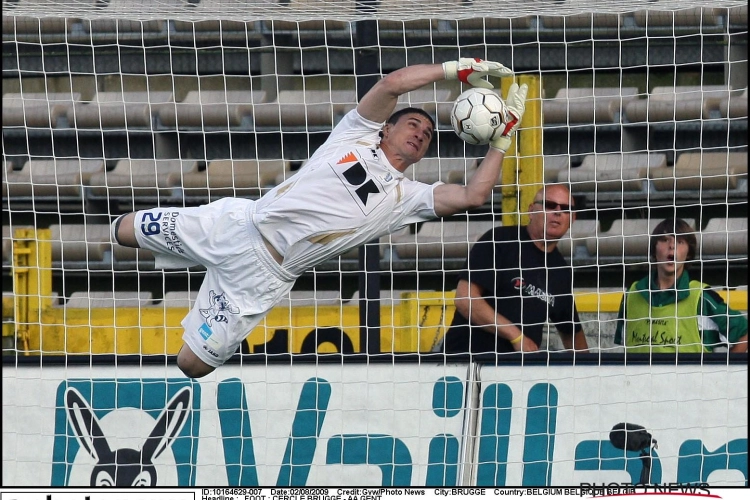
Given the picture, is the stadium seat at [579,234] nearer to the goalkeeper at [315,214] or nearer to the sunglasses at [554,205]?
the sunglasses at [554,205]

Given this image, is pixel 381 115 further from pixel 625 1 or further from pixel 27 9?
pixel 27 9

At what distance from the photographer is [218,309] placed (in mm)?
5020

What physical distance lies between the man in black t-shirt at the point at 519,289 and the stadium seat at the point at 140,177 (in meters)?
2.23

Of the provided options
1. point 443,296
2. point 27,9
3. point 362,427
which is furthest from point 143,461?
point 27,9

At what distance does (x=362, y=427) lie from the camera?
5340 mm

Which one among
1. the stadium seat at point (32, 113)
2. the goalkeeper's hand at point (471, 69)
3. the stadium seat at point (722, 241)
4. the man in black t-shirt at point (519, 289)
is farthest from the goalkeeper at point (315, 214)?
the stadium seat at point (722, 241)

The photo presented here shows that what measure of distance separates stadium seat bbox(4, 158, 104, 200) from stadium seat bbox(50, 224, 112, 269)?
220mm

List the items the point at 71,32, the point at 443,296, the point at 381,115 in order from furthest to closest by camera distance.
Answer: the point at 71,32 < the point at 443,296 < the point at 381,115

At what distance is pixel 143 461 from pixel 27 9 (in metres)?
2.53

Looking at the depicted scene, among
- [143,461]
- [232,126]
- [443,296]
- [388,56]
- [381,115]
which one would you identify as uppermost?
[388,56]

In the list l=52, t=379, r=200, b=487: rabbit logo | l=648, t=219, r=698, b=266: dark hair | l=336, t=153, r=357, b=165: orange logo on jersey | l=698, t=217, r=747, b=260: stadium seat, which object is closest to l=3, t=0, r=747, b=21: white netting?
l=336, t=153, r=357, b=165: orange logo on jersey

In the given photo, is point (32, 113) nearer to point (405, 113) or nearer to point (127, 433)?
point (127, 433)

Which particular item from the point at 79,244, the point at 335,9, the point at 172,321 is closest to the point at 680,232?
the point at 335,9

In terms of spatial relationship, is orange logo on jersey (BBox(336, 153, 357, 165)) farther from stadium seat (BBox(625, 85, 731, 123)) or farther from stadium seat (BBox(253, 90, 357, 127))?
stadium seat (BBox(625, 85, 731, 123))
